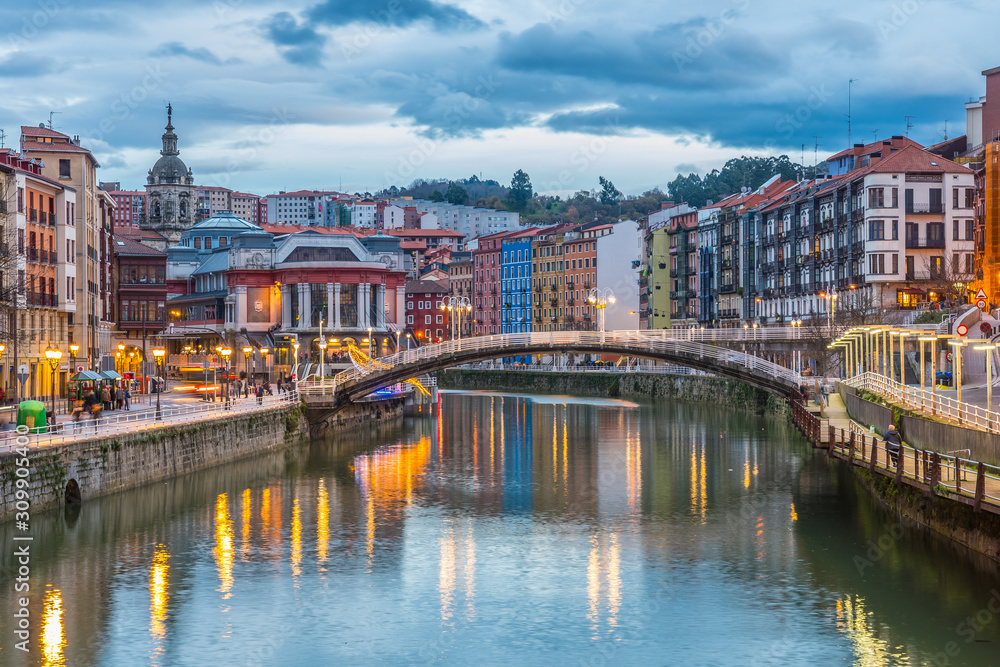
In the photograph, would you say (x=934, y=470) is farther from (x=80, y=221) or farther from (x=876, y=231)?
(x=876, y=231)

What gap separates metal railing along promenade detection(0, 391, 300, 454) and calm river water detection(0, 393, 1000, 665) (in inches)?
94.0

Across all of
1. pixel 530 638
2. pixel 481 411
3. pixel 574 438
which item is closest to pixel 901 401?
pixel 530 638

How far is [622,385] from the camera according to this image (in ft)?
432

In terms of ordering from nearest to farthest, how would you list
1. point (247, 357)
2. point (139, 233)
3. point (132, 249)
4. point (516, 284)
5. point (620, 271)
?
point (132, 249), point (247, 357), point (620, 271), point (139, 233), point (516, 284)

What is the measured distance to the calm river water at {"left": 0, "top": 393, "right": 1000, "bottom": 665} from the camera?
29953 millimetres

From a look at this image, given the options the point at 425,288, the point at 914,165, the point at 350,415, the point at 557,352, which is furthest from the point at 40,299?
the point at 425,288

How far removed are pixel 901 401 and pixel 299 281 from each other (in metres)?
72.0

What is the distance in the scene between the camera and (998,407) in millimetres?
43250

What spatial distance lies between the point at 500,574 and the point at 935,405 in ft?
57.1

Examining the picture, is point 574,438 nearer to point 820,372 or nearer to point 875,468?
point 820,372

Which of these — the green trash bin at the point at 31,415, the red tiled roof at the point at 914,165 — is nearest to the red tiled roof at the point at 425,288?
the red tiled roof at the point at 914,165

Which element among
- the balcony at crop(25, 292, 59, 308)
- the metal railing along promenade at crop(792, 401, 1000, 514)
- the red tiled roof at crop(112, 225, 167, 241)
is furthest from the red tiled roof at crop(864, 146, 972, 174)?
the red tiled roof at crop(112, 225, 167, 241)

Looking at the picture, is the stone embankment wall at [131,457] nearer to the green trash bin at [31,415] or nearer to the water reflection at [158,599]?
the green trash bin at [31,415]

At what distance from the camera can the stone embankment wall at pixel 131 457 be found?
41.1 metres
